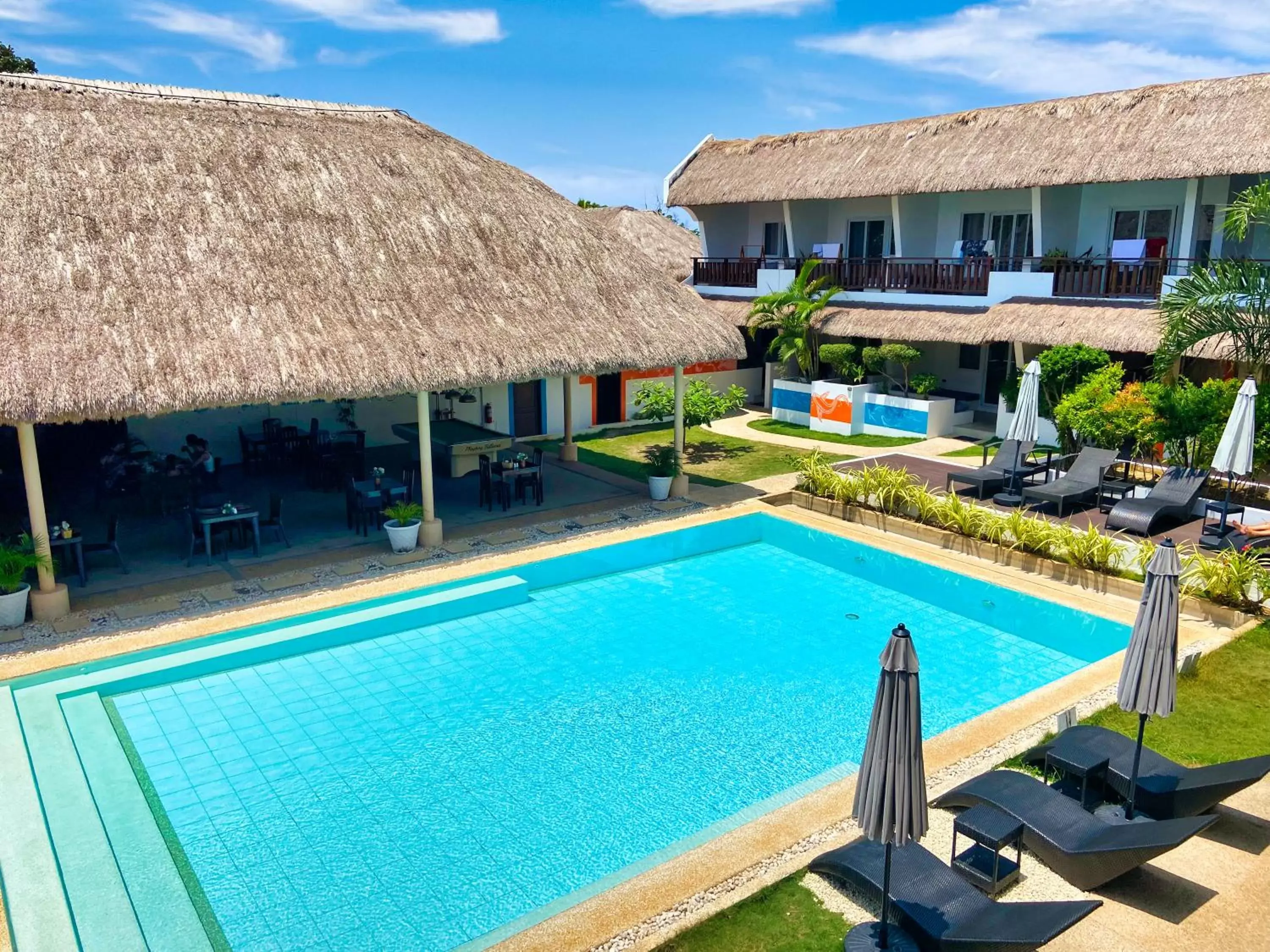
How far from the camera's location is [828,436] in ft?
66.8

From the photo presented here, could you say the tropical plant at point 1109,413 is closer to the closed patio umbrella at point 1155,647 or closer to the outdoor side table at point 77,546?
the closed patio umbrella at point 1155,647

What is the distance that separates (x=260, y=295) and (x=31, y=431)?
10.3ft

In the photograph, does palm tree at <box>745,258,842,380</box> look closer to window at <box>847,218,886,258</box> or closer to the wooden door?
window at <box>847,218,886,258</box>

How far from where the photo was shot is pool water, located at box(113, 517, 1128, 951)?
247 inches

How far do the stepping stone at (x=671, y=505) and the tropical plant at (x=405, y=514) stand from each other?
3733 mm

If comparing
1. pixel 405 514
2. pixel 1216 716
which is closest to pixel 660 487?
pixel 405 514

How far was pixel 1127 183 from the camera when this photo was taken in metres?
18.6

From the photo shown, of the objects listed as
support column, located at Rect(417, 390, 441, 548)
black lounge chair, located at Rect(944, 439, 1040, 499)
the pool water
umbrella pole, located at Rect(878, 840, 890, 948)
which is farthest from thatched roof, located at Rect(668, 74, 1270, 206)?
umbrella pole, located at Rect(878, 840, 890, 948)

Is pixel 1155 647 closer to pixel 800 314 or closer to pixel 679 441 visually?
pixel 679 441

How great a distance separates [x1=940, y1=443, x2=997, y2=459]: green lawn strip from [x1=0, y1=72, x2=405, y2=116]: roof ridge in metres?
12.0

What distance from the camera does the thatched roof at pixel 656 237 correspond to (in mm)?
28828

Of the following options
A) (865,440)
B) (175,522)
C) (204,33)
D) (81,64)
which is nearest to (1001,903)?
(175,522)

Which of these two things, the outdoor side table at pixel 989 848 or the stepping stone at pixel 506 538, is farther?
the stepping stone at pixel 506 538

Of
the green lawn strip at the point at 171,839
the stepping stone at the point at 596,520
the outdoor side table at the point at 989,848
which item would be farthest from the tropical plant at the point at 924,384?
the green lawn strip at the point at 171,839
